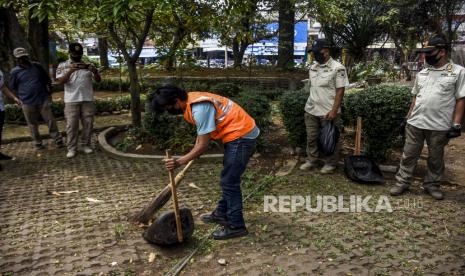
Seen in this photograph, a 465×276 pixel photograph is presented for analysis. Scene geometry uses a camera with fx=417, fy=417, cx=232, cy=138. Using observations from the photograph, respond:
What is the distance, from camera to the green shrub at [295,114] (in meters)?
6.24

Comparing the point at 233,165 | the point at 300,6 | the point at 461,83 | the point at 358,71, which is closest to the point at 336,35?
the point at 358,71

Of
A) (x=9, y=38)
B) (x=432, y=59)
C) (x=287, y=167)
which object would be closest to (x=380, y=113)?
(x=432, y=59)

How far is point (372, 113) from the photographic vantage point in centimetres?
587

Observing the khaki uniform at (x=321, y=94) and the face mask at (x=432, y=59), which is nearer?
the face mask at (x=432, y=59)

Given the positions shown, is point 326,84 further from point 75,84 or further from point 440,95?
point 75,84

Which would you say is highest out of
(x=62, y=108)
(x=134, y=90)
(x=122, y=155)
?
(x=134, y=90)

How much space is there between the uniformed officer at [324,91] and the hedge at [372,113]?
1.73 feet

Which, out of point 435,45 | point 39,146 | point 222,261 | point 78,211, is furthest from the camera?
point 39,146

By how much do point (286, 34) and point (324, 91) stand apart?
9.19 metres

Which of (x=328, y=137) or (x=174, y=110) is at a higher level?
(x=174, y=110)

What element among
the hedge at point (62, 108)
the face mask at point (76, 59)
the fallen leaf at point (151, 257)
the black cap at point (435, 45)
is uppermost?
the black cap at point (435, 45)

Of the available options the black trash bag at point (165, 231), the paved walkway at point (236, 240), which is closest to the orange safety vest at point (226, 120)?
the black trash bag at point (165, 231)

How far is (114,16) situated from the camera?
16.7 ft

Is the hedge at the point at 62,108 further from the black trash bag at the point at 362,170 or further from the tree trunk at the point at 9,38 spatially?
the black trash bag at the point at 362,170
